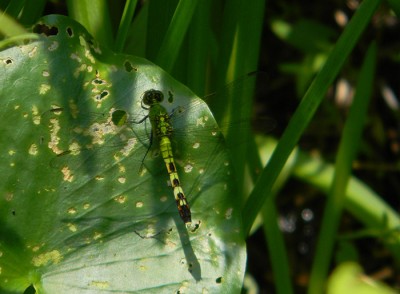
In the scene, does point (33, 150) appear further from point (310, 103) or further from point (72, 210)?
point (310, 103)

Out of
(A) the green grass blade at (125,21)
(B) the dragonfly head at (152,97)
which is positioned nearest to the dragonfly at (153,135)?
(B) the dragonfly head at (152,97)

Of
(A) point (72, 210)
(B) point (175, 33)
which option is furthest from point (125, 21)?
(A) point (72, 210)

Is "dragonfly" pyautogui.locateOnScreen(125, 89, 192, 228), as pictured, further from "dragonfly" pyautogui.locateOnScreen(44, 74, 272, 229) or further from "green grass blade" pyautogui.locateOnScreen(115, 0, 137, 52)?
"green grass blade" pyautogui.locateOnScreen(115, 0, 137, 52)

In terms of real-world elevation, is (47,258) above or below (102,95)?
below

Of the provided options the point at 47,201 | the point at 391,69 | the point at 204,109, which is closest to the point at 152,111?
the point at 204,109

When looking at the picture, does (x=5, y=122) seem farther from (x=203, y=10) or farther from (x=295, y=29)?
(x=295, y=29)

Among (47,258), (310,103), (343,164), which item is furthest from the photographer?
(343,164)
